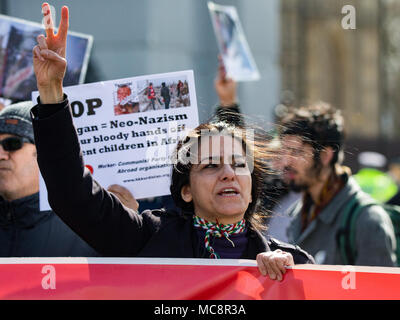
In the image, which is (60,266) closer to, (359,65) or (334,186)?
(334,186)

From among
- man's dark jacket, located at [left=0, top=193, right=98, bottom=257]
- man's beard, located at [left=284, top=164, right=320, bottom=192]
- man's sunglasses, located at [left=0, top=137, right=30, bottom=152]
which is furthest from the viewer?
man's beard, located at [left=284, top=164, right=320, bottom=192]

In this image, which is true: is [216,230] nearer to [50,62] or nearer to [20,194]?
[50,62]

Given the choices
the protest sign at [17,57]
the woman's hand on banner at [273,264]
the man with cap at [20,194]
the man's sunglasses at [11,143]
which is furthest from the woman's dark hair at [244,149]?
Answer: the protest sign at [17,57]

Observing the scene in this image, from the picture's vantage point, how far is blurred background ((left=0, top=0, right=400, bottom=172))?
835 centimetres

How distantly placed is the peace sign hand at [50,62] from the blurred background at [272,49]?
1.88 ft

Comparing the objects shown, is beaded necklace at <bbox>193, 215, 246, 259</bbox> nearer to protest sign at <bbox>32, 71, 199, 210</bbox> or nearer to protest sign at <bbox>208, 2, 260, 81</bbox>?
protest sign at <bbox>32, 71, 199, 210</bbox>

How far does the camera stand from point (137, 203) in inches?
103

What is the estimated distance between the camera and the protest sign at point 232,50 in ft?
14.1

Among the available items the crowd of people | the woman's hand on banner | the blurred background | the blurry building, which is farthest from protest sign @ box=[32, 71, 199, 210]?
the blurry building

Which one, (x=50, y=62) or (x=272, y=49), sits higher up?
(x=50, y=62)

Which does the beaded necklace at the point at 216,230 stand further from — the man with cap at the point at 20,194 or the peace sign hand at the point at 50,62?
the man with cap at the point at 20,194

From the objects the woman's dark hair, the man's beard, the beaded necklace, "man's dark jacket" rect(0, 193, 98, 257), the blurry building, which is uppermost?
the woman's dark hair

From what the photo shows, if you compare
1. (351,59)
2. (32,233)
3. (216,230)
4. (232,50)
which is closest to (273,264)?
(216,230)

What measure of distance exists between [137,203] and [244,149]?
0.49 m
